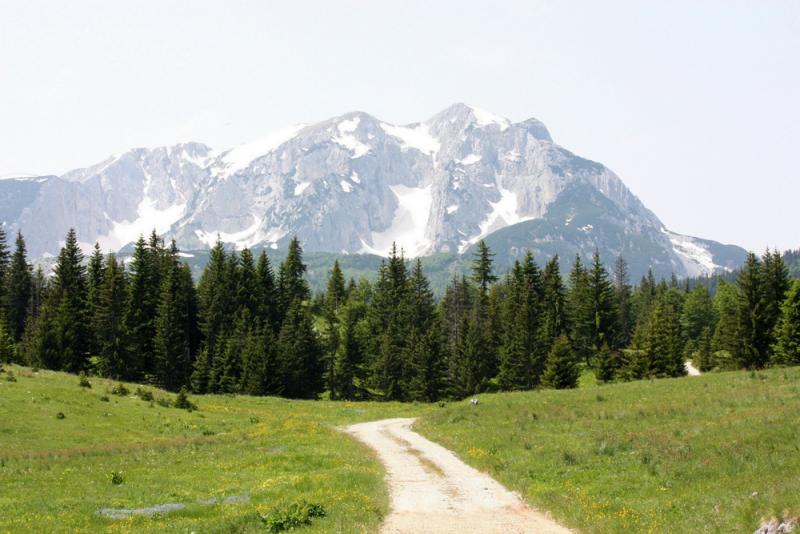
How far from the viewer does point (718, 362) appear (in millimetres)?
94188

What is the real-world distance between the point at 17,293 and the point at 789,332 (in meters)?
114

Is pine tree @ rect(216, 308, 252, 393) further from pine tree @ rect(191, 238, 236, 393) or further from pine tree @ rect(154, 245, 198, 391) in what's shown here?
pine tree @ rect(154, 245, 198, 391)

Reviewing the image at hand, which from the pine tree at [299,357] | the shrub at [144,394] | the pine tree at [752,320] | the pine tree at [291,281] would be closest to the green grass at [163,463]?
the shrub at [144,394]

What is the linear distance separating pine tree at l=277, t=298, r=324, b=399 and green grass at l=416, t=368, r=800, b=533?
44621mm

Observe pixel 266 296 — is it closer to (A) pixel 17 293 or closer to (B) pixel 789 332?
(A) pixel 17 293

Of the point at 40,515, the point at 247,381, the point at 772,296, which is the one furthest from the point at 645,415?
the point at 247,381

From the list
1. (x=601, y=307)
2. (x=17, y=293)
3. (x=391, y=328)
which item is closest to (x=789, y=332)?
(x=601, y=307)

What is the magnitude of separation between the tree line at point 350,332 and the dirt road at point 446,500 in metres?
46.9

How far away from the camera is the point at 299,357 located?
87.7 metres

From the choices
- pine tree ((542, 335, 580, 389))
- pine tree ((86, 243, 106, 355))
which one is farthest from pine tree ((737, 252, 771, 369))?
pine tree ((86, 243, 106, 355))

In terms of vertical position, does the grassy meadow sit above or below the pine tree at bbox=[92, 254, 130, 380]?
below

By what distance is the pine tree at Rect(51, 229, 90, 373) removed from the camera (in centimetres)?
8012

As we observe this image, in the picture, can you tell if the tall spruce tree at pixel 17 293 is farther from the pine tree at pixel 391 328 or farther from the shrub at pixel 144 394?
the pine tree at pixel 391 328

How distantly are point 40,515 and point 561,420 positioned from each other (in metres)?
27.5
